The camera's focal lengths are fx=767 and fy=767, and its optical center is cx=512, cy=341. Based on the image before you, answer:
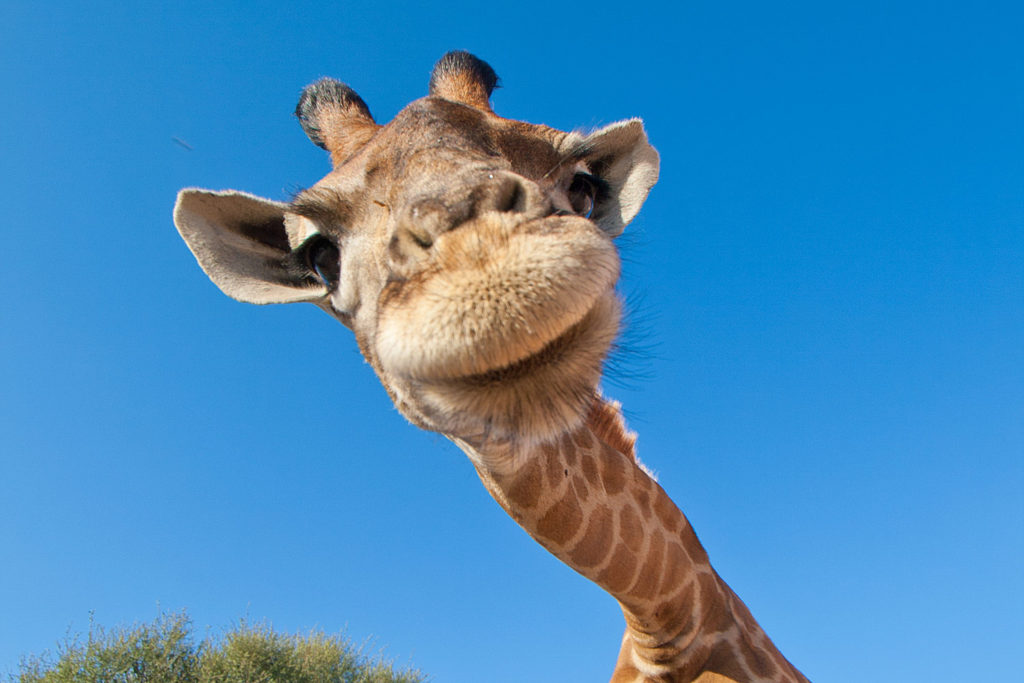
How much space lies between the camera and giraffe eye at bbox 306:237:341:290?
378cm

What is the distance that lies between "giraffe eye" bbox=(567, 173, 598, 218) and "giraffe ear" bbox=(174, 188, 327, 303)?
52.6 inches

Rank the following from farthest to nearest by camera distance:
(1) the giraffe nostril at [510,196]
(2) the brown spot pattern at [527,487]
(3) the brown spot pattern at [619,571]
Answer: (3) the brown spot pattern at [619,571] → (2) the brown spot pattern at [527,487] → (1) the giraffe nostril at [510,196]

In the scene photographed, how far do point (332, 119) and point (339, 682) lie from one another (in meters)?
21.7

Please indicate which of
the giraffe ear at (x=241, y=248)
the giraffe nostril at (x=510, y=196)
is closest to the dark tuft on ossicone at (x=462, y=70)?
the giraffe ear at (x=241, y=248)

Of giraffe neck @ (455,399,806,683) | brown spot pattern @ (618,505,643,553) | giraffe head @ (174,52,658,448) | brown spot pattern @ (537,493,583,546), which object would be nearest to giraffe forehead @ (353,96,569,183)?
giraffe head @ (174,52,658,448)

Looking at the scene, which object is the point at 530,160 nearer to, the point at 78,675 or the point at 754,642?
the point at 754,642

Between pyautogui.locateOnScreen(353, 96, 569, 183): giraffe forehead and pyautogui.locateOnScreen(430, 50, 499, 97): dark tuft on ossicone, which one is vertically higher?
pyautogui.locateOnScreen(430, 50, 499, 97): dark tuft on ossicone

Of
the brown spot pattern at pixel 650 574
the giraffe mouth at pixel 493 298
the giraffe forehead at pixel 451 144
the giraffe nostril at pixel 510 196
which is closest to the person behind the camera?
the giraffe mouth at pixel 493 298

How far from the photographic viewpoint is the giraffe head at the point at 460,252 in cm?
249

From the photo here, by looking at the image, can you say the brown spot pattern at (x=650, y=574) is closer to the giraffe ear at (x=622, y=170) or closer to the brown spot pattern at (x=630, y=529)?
the brown spot pattern at (x=630, y=529)

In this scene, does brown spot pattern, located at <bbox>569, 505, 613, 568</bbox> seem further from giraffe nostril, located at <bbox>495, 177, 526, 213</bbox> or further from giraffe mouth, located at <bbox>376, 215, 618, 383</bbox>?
giraffe nostril, located at <bbox>495, 177, 526, 213</bbox>

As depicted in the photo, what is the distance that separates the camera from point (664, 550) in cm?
485

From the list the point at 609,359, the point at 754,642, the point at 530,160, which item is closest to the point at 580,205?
the point at 530,160

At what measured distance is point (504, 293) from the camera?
7.99 ft
